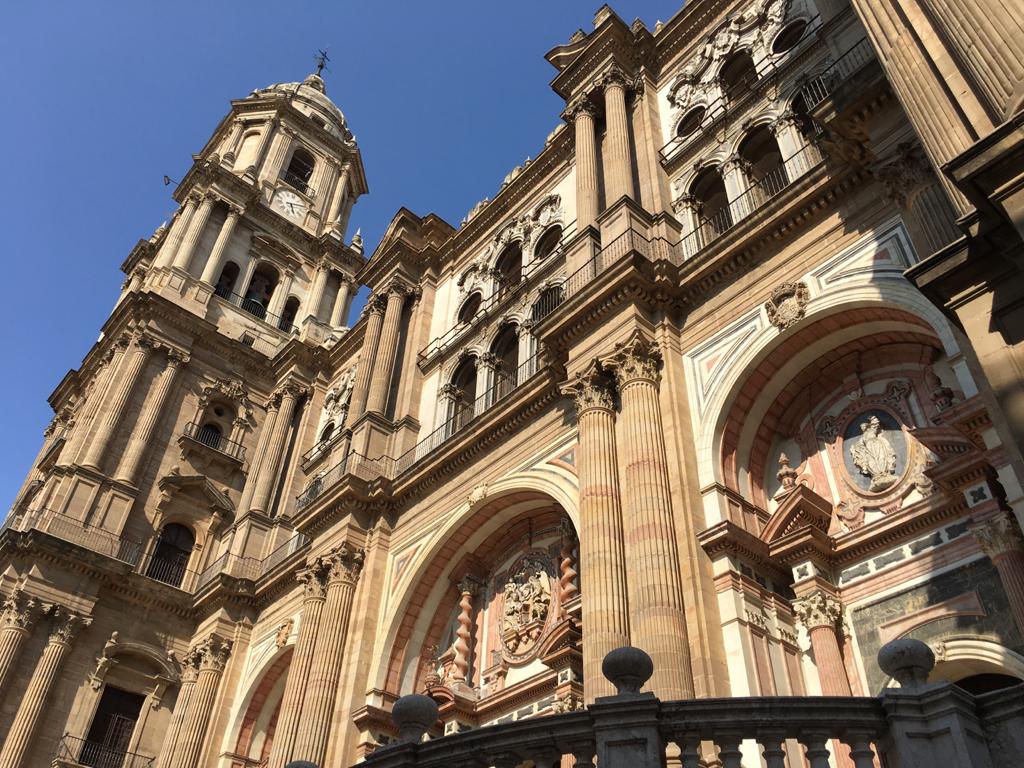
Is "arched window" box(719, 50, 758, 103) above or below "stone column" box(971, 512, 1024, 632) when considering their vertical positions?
above

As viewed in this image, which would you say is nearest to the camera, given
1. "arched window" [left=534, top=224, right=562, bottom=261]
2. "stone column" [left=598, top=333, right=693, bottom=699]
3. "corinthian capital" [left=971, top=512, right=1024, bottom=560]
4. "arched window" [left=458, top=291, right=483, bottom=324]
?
"corinthian capital" [left=971, top=512, right=1024, bottom=560]

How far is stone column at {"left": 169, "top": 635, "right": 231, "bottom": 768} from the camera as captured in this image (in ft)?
75.8

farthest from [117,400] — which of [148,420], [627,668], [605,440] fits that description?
[627,668]

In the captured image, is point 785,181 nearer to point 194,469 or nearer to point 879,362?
point 879,362

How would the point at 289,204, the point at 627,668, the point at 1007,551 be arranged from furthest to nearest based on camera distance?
the point at 289,204, the point at 1007,551, the point at 627,668

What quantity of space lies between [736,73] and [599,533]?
1184 centimetres

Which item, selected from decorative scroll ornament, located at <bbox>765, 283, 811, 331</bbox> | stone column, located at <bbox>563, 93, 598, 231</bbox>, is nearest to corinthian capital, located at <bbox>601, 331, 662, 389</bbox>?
decorative scroll ornament, located at <bbox>765, 283, 811, 331</bbox>

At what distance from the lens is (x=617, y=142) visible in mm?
19969

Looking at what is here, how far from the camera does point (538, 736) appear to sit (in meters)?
7.22

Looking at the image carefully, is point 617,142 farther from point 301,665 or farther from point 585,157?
point 301,665

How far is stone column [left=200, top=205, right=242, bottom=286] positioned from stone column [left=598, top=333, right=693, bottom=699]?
24.5 m

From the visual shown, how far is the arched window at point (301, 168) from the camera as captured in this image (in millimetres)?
43188

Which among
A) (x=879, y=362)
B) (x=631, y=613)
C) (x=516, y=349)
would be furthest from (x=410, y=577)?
(x=879, y=362)

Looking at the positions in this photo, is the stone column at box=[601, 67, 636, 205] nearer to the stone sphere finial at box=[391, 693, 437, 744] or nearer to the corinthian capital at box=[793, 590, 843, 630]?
the corinthian capital at box=[793, 590, 843, 630]
